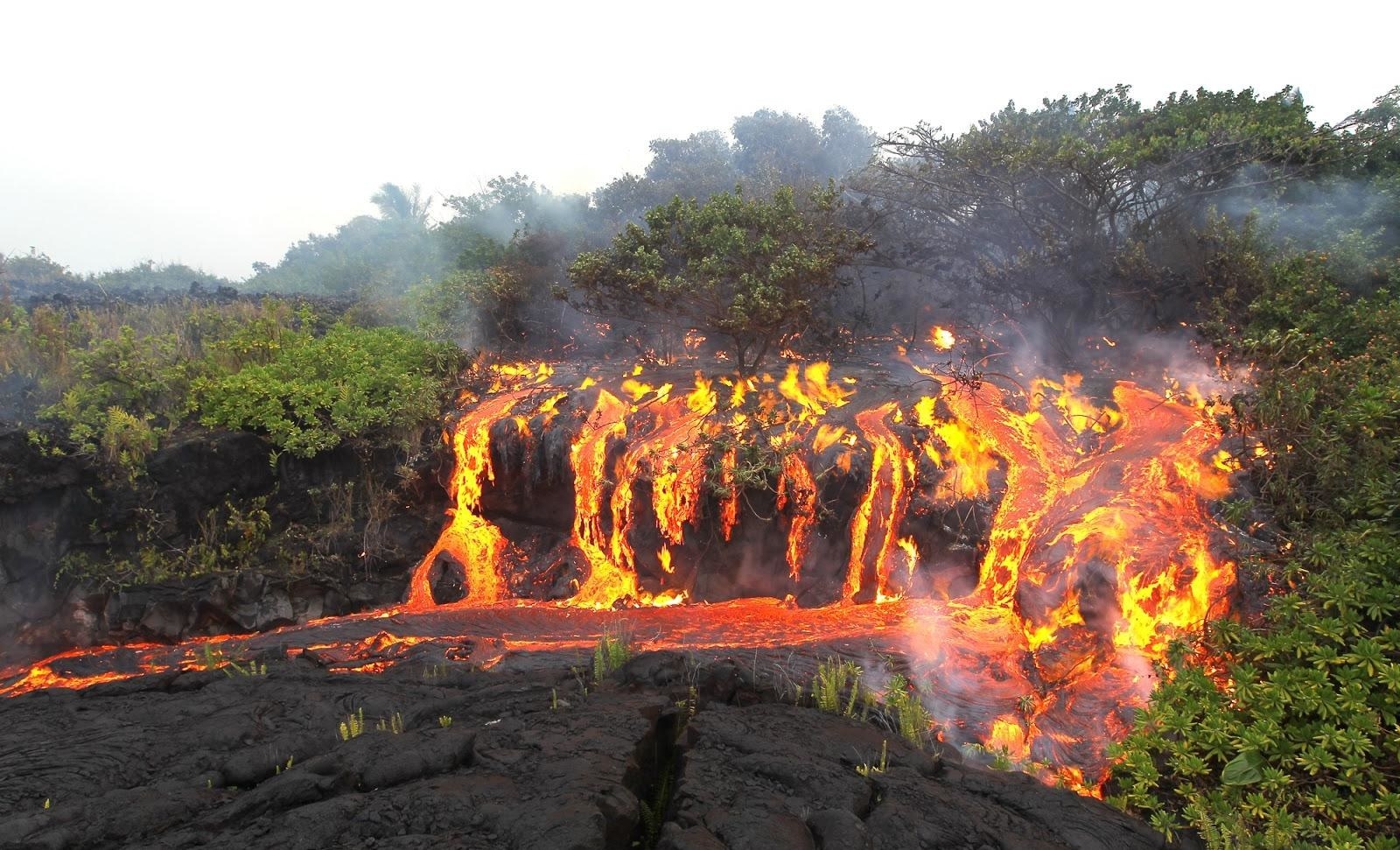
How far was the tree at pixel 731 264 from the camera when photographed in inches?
471

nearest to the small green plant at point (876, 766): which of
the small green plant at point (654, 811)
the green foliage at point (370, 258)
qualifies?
the small green plant at point (654, 811)

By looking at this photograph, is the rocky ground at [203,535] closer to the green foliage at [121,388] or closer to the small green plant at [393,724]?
the green foliage at [121,388]

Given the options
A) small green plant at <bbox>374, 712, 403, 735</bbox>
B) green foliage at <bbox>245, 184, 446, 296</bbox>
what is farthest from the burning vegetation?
green foliage at <bbox>245, 184, 446, 296</bbox>

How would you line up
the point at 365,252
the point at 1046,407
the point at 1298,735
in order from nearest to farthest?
the point at 1298,735
the point at 1046,407
the point at 365,252

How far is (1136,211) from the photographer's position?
42.4 ft

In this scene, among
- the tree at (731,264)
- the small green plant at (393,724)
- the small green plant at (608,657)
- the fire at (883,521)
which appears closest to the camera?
the small green plant at (393,724)

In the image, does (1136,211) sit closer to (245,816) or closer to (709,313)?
(709,313)

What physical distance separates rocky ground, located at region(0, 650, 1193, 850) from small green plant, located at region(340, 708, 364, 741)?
4 cm

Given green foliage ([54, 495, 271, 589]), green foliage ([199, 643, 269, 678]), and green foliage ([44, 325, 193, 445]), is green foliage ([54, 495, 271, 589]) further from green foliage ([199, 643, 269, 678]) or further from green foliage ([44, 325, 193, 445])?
green foliage ([199, 643, 269, 678])

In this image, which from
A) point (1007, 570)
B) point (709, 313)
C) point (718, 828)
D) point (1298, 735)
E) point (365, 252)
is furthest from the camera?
point (365, 252)

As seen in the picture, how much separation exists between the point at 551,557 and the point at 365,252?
75.6 ft

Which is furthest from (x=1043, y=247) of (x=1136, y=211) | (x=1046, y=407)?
(x=1046, y=407)

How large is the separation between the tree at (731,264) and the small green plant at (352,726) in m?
7.77

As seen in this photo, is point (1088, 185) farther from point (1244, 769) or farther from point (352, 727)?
point (352, 727)
